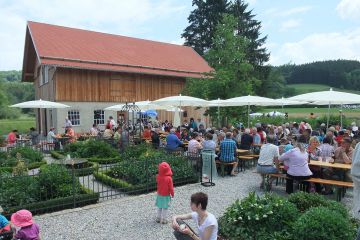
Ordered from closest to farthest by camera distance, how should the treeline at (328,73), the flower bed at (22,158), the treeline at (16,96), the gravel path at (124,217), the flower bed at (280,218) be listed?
the flower bed at (280,218), the gravel path at (124,217), the flower bed at (22,158), the treeline at (16,96), the treeline at (328,73)

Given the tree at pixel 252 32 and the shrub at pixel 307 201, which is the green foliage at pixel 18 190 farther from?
the tree at pixel 252 32

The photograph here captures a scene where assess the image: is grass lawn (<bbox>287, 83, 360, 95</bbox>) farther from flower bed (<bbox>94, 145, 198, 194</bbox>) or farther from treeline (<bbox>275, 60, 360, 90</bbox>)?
flower bed (<bbox>94, 145, 198, 194</bbox>)

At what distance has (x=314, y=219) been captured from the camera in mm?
4512

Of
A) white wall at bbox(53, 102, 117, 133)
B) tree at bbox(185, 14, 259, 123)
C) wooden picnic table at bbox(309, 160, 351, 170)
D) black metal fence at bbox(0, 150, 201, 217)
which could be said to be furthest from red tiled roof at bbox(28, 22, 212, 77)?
wooden picnic table at bbox(309, 160, 351, 170)

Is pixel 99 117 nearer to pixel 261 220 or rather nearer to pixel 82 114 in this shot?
Answer: pixel 82 114

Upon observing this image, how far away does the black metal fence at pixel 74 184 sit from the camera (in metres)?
7.70

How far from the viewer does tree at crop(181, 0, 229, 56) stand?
45562 mm

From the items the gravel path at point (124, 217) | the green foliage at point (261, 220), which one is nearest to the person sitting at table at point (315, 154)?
the gravel path at point (124, 217)

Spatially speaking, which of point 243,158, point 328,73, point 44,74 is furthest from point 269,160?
point 328,73

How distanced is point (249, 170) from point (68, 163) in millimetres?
6537

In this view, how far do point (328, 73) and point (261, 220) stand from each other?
3759 inches

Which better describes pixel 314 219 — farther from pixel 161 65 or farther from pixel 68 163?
pixel 161 65

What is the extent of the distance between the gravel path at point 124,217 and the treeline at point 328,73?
264ft

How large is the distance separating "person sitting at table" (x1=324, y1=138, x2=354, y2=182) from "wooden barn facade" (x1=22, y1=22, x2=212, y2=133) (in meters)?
15.3
